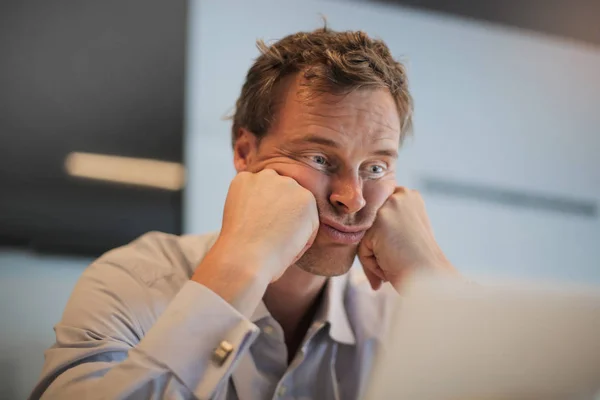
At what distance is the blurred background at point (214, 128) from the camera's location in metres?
1.19

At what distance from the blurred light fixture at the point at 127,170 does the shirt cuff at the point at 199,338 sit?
63 cm

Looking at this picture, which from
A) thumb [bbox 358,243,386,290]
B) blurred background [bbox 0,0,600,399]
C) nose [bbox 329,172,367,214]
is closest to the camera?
nose [bbox 329,172,367,214]

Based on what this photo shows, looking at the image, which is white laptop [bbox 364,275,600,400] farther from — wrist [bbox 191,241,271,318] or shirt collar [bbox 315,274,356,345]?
shirt collar [bbox 315,274,356,345]

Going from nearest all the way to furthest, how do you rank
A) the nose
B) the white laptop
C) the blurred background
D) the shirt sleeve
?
the white laptop, the shirt sleeve, the nose, the blurred background

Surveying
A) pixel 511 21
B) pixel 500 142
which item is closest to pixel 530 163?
pixel 500 142

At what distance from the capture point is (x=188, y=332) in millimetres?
708

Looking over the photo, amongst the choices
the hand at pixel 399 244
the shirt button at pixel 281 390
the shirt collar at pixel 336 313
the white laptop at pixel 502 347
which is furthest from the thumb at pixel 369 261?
the white laptop at pixel 502 347

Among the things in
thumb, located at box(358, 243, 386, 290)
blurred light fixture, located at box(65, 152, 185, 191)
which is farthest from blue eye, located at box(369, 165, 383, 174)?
blurred light fixture, located at box(65, 152, 185, 191)

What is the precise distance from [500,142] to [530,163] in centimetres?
9

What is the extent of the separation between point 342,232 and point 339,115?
0.20 m

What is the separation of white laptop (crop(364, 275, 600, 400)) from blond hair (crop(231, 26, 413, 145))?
56 centimetres

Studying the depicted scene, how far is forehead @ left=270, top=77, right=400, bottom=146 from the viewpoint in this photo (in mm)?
960

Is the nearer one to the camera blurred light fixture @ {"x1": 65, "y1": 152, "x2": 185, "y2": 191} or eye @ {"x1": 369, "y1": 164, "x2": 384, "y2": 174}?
eye @ {"x1": 369, "y1": 164, "x2": 384, "y2": 174}

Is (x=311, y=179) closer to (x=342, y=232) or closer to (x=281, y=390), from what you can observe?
(x=342, y=232)
